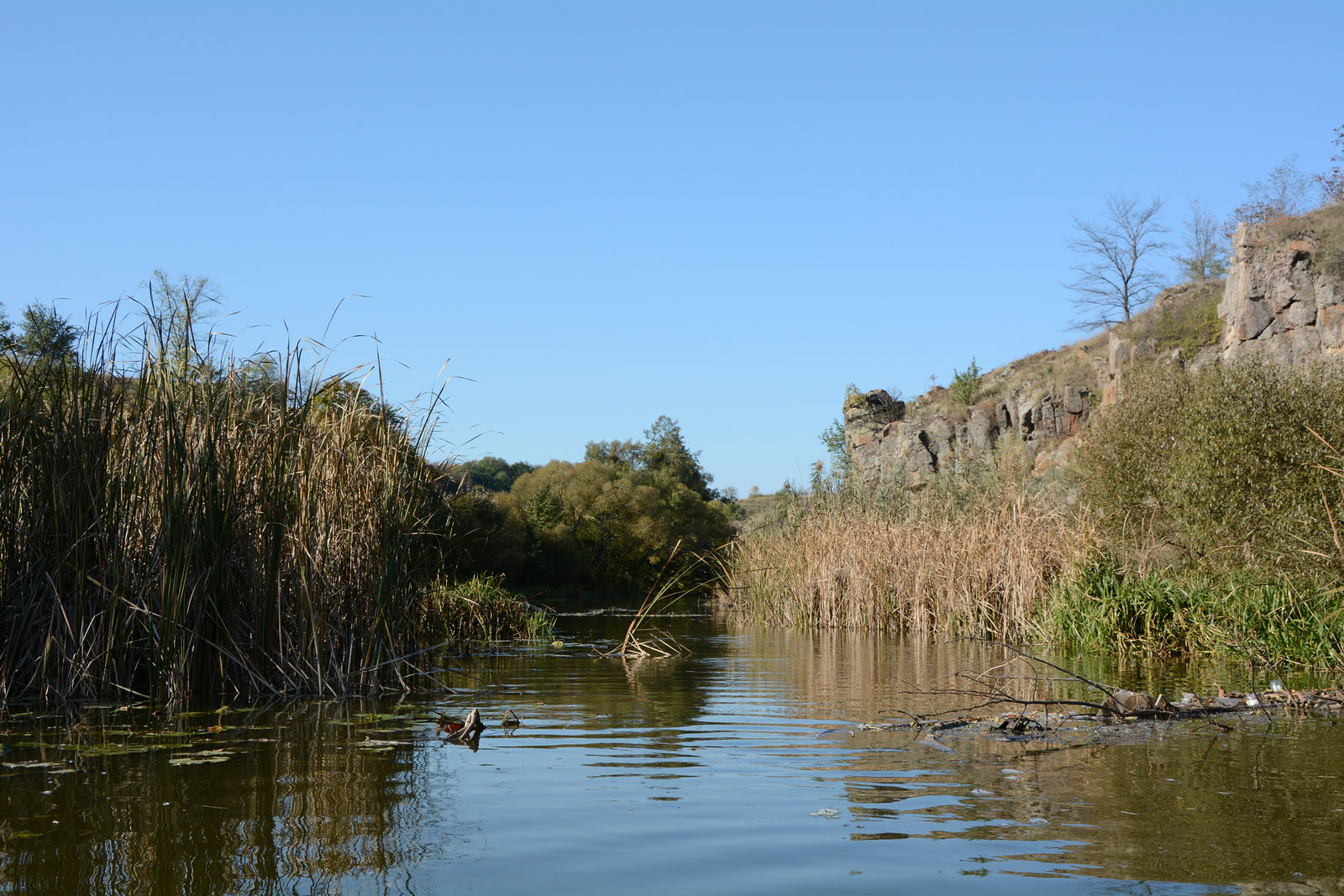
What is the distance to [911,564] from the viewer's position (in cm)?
1731

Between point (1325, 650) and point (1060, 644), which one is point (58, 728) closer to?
point (1325, 650)

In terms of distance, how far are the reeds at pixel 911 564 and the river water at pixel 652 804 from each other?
9012 mm

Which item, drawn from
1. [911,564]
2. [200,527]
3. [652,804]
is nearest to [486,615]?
[911,564]

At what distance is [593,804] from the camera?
14.0 feet

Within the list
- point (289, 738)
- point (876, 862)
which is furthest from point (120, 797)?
point (876, 862)

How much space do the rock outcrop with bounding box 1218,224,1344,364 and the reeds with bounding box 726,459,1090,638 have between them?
19.4 m

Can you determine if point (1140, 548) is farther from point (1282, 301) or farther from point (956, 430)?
point (956, 430)

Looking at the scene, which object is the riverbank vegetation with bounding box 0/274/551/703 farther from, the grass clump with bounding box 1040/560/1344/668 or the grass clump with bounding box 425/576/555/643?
the grass clump with bounding box 1040/560/1344/668

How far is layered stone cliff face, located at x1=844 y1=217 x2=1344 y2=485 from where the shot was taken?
3325cm

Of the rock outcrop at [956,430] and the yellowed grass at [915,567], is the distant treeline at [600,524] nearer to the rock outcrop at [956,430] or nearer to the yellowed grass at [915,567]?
the rock outcrop at [956,430]

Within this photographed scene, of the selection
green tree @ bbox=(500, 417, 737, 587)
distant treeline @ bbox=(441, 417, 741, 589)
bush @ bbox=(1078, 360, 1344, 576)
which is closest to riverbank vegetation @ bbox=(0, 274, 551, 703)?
bush @ bbox=(1078, 360, 1344, 576)

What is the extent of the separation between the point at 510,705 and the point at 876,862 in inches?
188

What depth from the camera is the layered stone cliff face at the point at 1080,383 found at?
109 ft

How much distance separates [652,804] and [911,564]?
13770mm
